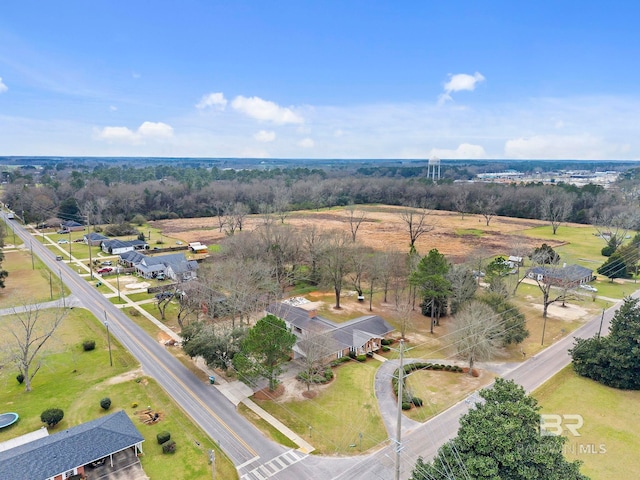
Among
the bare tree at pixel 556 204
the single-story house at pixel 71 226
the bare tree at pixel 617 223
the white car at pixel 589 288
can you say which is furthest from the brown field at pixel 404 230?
the single-story house at pixel 71 226

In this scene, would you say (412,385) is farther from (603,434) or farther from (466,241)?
(466,241)

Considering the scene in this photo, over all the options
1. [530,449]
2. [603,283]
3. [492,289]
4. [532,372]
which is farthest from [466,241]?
[530,449]

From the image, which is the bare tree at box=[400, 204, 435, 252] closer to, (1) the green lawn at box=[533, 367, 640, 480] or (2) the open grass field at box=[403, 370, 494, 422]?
(2) the open grass field at box=[403, 370, 494, 422]

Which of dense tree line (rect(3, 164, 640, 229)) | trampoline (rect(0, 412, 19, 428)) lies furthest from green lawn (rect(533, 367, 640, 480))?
dense tree line (rect(3, 164, 640, 229))

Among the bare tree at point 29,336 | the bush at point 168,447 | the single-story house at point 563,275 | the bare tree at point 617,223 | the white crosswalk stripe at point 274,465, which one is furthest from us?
the bare tree at point 617,223

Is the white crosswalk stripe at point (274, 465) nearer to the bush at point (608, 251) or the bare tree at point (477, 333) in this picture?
the bare tree at point (477, 333)

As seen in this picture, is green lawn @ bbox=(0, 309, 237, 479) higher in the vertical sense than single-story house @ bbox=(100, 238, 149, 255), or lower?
lower

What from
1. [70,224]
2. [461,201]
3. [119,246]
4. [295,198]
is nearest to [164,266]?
[119,246]
